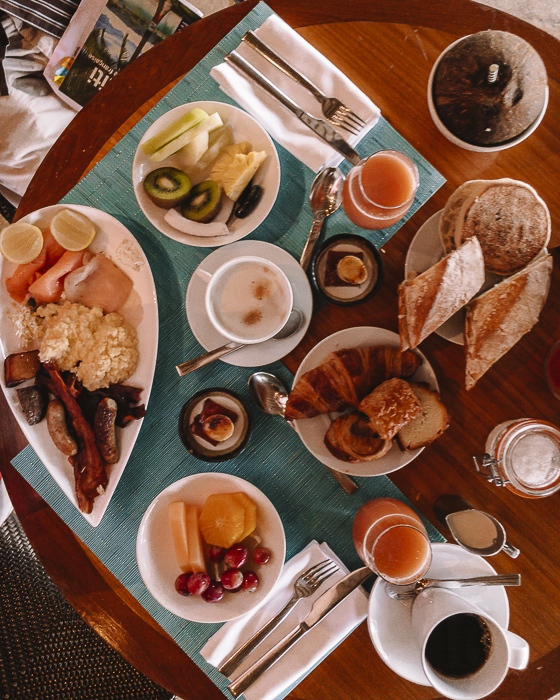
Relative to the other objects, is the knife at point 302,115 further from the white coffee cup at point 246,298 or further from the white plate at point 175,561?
the white plate at point 175,561

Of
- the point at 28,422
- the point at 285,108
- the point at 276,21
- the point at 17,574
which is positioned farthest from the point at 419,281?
the point at 17,574

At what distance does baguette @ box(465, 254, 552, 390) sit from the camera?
1211mm

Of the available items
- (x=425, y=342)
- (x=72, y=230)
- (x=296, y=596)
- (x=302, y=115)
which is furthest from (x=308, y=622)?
(x=302, y=115)

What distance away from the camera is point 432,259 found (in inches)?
50.4

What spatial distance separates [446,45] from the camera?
1.35 m

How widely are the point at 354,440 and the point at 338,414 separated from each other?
0.32 ft

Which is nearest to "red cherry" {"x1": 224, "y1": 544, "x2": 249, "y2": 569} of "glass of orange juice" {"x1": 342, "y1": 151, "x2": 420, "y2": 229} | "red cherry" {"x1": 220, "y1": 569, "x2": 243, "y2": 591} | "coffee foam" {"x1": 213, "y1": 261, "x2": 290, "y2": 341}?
"red cherry" {"x1": 220, "y1": 569, "x2": 243, "y2": 591}

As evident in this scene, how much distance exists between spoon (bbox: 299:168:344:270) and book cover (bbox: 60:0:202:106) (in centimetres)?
94

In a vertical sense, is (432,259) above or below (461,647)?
above

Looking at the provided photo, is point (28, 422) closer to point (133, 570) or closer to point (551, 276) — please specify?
point (133, 570)

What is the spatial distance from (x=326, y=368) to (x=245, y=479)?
0.39m

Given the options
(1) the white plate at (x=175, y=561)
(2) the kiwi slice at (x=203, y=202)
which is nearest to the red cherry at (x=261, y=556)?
(1) the white plate at (x=175, y=561)

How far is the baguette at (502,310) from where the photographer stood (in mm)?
1211

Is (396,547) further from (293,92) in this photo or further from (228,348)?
(293,92)
